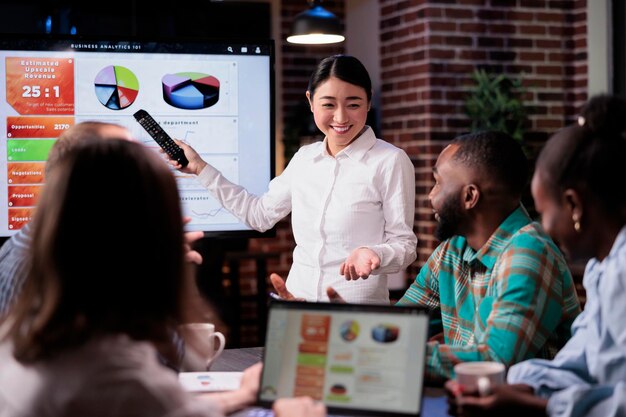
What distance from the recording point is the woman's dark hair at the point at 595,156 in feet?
4.89

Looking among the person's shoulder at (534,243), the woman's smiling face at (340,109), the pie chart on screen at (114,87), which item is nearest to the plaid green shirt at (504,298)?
the person's shoulder at (534,243)

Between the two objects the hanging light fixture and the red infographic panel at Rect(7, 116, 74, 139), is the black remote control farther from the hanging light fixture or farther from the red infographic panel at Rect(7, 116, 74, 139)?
the hanging light fixture

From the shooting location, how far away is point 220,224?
278 cm

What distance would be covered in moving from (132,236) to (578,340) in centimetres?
89

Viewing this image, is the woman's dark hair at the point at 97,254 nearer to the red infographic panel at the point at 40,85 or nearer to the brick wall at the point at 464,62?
the red infographic panel at the point at 40,85

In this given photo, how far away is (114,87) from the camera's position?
8.73 feet

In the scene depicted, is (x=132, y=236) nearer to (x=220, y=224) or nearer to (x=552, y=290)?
(x=552, y=290)

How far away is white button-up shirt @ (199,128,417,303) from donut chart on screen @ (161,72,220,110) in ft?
0.62

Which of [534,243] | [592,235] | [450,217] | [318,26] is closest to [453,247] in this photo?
[450,217]

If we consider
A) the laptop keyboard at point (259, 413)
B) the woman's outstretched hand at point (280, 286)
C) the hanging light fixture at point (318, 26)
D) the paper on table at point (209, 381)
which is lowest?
the laptop keyboard at point (259, 413)

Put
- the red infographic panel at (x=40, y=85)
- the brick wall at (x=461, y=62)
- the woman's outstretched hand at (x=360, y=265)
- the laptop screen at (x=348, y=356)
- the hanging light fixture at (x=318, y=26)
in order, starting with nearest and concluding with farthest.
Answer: the laptop screen at (x=348, y=356) < the woman's outstretched hand at (x=360, y=265) < the red infographic panel at (x=40, y=85) < the hanging light fixture at (x=318, y=26) < the brick wall at (x=461, y=62)

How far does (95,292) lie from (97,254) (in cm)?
4

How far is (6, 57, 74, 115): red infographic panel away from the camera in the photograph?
261 centimetres

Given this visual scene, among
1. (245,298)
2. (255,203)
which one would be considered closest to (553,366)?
(255,203)
